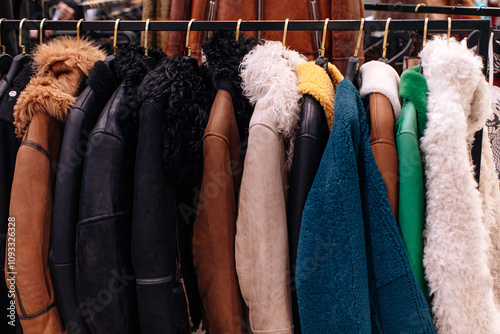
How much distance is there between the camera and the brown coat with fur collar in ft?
2.60

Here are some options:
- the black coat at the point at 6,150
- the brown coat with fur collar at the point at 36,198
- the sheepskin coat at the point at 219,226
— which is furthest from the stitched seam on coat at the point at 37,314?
the sheepskin coat at the point at 219,226

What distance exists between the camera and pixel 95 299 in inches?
30.5

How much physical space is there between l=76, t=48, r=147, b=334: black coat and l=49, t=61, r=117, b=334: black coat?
1.4 inches

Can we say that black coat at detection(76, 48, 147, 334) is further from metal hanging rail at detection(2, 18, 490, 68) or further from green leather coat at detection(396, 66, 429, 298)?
green leather coat at detection(396, 66, 429, 298)

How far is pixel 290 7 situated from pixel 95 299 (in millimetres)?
1190

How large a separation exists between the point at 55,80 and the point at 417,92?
801 millimetres

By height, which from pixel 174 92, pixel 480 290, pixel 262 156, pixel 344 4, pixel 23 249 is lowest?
pixel 480 290

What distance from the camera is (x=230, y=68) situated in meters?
0.85

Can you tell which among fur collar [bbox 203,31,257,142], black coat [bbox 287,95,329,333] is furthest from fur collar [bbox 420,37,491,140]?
fur collar [bbox 203,31,257,142]

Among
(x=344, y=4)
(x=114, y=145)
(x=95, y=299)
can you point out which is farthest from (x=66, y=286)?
(x=344, y=4)

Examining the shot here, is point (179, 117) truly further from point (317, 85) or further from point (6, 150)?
point (6, 150)

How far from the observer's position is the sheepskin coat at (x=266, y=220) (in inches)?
29.2

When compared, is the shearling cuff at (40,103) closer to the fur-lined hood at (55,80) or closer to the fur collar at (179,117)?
the fur-lined hood at (55,80)

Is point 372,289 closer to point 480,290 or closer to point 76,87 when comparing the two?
point 480,290
